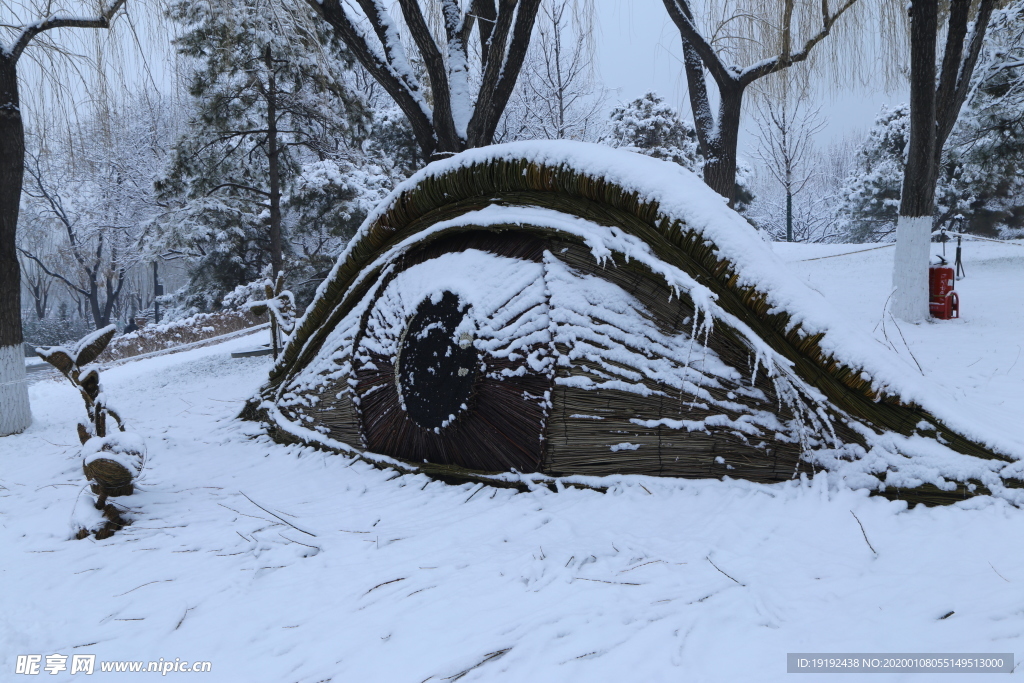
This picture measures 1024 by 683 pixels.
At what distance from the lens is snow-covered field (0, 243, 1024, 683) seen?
1344mm

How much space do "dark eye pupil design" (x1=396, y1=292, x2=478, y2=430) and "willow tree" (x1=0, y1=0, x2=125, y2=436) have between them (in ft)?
14.2

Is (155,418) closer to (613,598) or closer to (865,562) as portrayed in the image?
(613,598)

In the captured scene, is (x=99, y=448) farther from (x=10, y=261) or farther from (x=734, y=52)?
(x=734, y=52)

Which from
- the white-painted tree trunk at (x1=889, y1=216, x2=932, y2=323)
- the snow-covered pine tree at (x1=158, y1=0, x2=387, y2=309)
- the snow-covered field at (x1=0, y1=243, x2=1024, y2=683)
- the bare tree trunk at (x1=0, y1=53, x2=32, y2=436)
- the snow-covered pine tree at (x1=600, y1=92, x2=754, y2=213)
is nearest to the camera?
the snow-covered field at (x1=0, y1=243, x2=1024, y2=683)

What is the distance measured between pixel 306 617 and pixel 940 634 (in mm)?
1556

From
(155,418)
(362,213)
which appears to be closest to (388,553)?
(155,418)

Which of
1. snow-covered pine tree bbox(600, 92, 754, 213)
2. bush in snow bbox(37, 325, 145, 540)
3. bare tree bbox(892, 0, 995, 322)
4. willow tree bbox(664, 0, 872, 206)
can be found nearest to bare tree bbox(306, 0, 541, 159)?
willow tree bbox(664, 0, 872, 206)

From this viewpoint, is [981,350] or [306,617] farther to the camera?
[981,350]

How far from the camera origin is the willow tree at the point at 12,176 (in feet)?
16.8

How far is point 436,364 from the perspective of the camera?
264cm

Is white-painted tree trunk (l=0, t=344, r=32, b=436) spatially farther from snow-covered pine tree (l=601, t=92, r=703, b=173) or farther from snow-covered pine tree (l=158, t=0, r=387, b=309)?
snow-covered pine tree (l=601, t=92, r=703, b=173)

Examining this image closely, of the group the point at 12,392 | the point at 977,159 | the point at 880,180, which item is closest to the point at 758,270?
the point at 12,392

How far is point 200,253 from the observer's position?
13.8 metres

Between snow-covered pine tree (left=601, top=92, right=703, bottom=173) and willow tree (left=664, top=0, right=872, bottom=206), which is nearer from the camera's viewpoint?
willow tree (left=664, top=0, right=872, bottom=206)
